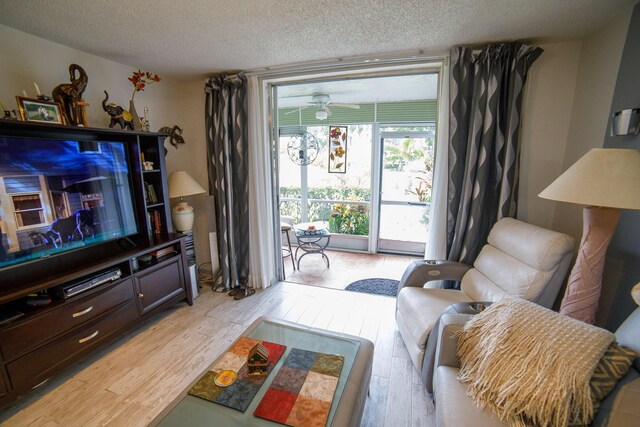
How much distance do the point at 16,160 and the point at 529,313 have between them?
2.90 metres

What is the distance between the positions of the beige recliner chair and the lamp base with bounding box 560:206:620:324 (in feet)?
0.54

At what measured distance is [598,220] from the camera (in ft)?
3.99

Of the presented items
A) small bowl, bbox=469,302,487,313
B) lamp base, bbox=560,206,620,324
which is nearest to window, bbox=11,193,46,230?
small bowl, bbox=469,302,487,313

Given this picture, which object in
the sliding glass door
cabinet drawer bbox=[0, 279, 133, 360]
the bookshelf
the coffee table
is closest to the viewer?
the coffee table

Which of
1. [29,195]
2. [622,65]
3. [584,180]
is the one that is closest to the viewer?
[584,180]

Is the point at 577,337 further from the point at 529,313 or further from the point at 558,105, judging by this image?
the point at 558,105

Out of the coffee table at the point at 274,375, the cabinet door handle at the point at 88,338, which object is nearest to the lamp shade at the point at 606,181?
the coffee table at the point at 274,375

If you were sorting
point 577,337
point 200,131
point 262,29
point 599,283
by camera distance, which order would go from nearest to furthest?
point 577,337, point 599,283, point 262,29, point 200,131

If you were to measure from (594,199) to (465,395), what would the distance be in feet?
3.24

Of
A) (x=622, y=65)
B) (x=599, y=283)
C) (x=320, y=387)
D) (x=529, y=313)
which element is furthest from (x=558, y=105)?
(x=320, y=387)

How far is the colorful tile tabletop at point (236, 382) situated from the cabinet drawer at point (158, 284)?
123cm

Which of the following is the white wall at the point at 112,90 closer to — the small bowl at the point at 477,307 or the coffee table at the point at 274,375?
the coffee table at the point at 274,375

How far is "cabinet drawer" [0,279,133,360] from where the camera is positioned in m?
1.43

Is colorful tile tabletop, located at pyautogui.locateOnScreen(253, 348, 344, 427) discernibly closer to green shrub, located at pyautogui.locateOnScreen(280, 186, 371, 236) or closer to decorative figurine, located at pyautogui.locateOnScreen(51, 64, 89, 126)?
decorative figurine, located at pyautogui.locateOnScreen(51, 64, 89, 126)
